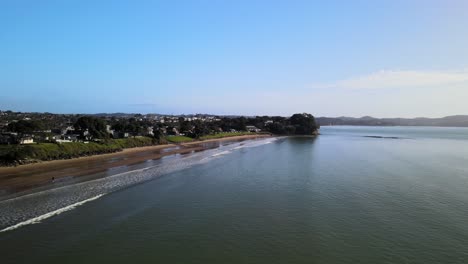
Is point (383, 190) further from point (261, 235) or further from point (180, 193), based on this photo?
point (180, 193)

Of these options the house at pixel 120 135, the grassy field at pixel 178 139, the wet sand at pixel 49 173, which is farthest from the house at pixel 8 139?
the grassy field at pixel 178 139

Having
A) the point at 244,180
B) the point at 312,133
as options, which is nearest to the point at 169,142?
the point at 244,180

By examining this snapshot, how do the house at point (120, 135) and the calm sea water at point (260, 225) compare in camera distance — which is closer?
the calm sea water at point (260, 225)

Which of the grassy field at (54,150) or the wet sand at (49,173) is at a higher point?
the grassy field at (54,150)

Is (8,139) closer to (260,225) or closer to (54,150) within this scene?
(54,150)

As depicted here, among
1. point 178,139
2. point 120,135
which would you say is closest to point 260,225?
point 120,135

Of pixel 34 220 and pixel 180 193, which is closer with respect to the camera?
pixel 34 220

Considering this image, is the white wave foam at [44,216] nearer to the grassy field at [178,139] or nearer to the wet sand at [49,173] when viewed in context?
the wet sand at [49,173]

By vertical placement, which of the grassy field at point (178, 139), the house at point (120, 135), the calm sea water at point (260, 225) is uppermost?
the house at point (120, 135)
